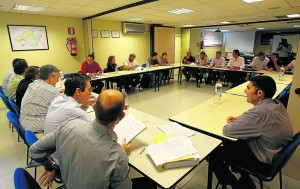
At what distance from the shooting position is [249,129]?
1.49 m

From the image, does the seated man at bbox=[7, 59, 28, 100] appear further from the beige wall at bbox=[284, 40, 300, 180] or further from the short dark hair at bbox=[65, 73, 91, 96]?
the beige wall at bbox=[284, 40, 300, 180]

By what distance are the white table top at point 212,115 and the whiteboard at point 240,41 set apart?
41.3 ft

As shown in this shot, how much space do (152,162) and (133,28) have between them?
22.8ft

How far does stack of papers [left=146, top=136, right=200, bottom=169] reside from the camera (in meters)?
1.22

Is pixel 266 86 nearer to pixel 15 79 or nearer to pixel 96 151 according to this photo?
pixel 96 151

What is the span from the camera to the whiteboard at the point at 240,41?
1310cm

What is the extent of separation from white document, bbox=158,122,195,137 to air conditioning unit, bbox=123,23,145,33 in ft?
20.3

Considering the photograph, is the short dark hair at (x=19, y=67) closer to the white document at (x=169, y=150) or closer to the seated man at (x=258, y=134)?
the white document at (x=169, y=150)

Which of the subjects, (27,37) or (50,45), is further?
(50,45)

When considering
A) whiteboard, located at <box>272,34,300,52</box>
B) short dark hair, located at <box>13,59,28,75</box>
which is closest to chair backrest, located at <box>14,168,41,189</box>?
short dark hair, located at <box>13,59,28,75</box>

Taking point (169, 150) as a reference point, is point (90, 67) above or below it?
above

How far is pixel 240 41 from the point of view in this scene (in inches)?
532

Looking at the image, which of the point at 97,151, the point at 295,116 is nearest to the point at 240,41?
the point at 295,116

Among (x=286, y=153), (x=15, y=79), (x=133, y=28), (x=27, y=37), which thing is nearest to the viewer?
(x=286, y=153)
